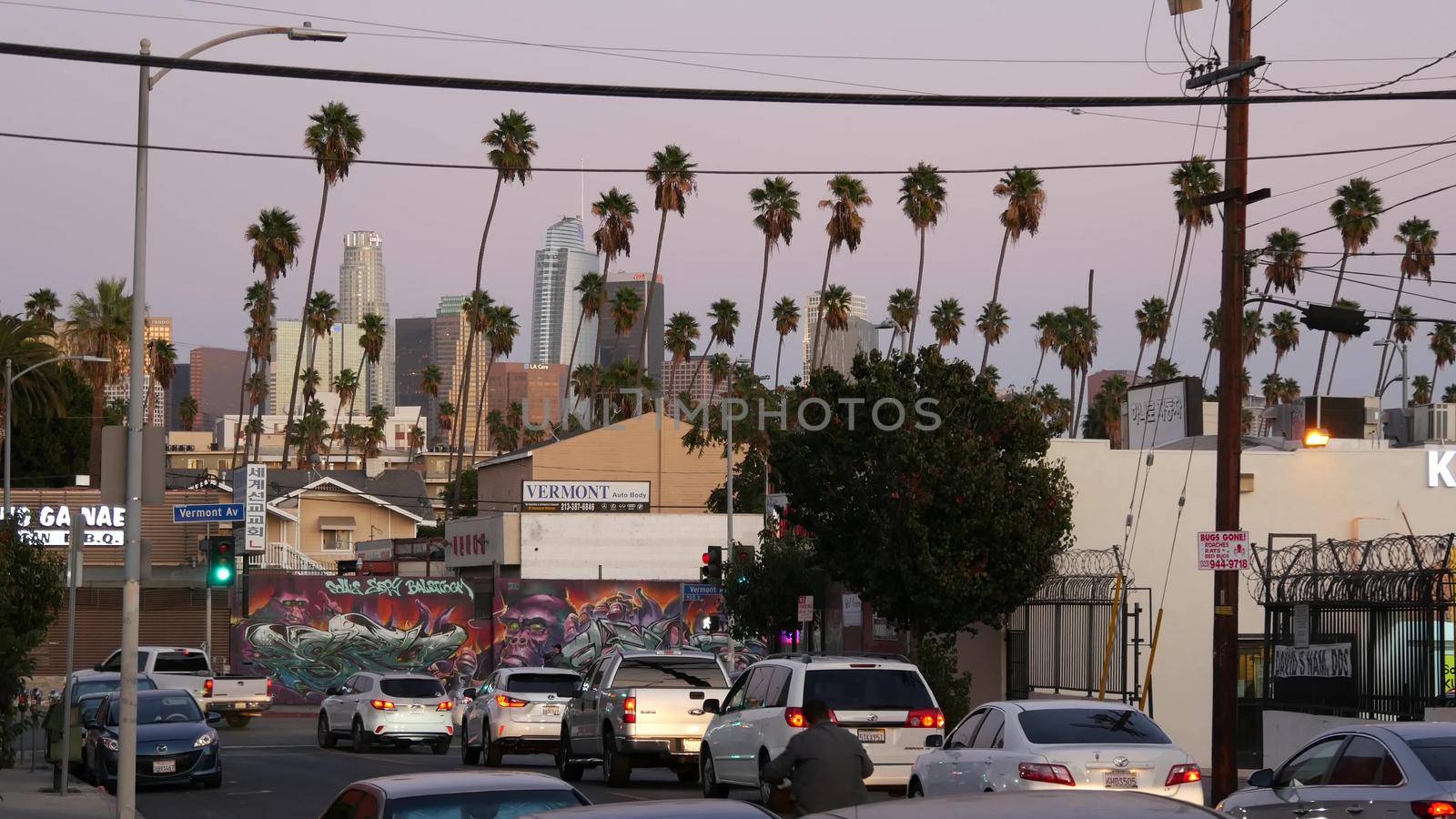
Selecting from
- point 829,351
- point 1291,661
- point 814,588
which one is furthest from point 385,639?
point 829,351

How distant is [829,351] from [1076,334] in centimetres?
1540

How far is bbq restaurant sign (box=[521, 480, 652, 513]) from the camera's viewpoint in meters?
65.8

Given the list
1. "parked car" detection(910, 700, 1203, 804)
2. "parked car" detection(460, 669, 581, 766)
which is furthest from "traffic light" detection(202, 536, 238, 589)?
"parked car" detection(910, 700, 1203, 804)

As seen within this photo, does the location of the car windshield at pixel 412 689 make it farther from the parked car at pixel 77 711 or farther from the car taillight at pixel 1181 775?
the car taillight at pixel 1181 775

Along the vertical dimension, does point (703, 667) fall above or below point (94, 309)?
below

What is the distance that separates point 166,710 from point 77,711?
125 cm

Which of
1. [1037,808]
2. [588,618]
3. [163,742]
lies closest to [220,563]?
[163,742]

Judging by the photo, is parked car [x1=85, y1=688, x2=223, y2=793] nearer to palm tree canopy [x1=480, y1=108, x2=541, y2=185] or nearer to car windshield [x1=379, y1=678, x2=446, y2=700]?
car windshield [x1=379, y1=678, x2=446, y2=700]

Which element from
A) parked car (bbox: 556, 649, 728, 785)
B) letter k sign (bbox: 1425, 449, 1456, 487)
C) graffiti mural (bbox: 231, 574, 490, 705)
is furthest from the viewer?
graffiti mural (bbox: 231, 574, 490, 705)

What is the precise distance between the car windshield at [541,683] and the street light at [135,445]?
456 inches

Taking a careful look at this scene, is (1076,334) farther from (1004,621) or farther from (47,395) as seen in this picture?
(1004,621)

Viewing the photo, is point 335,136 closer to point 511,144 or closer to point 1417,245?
point 511,144

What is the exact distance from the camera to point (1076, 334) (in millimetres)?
101375

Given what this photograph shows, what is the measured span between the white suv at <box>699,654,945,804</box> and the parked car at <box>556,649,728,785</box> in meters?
3.55
